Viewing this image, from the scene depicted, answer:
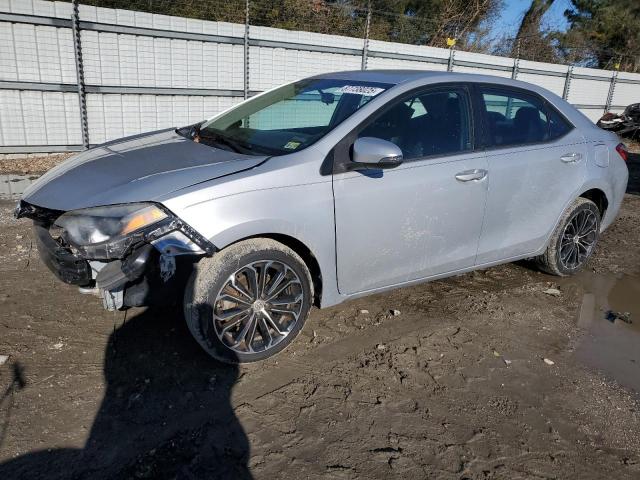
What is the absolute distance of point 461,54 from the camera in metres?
13.5

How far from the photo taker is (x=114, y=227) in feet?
8.95

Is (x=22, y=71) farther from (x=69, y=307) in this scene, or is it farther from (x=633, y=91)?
(x=633, y=91)

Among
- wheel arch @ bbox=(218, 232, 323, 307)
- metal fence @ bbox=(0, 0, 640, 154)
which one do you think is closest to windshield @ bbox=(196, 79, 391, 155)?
wheel arch @ bbox=(218, 232, 323, 307)

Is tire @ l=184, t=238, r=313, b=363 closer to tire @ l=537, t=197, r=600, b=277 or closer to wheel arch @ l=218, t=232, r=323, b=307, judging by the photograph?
wheel arch @ l=218, t=232, r=323, b=307

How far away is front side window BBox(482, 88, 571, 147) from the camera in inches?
154

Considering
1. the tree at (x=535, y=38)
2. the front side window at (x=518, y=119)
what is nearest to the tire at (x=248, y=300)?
the front side window at (x=518, y=119)

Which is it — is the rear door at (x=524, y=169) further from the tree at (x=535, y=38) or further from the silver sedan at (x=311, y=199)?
the tree at (x=535, y=38)

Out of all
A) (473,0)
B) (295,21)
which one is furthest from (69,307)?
(473,0)

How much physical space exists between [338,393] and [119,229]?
1.46 metres

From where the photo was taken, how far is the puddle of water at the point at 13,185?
6713 mm

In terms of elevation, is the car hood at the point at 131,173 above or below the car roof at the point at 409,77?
below

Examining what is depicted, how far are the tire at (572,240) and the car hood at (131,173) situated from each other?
277 centimetres

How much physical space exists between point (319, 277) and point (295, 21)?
1166 centimetres

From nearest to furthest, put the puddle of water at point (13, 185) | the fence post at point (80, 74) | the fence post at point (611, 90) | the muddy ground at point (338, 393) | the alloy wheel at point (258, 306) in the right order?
1. the muddy ground at point (338, 393)
2. the alloy wheel at point (258, 306)
3. the puddle of water at point (13, 185)
4. the fence post at point (80, 74)
5. the fence post at point (611, 90)
